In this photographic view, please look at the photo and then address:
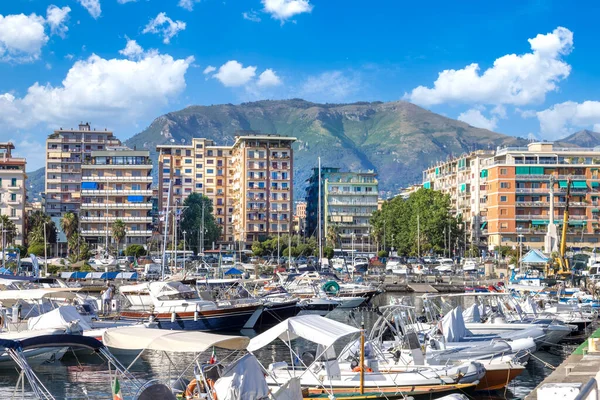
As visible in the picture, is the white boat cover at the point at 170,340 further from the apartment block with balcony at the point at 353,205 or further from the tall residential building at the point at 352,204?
the apartment block with balcony at the point at 353,205

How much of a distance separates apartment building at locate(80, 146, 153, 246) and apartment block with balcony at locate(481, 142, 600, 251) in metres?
59.1

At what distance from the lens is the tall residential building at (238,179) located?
148500mm

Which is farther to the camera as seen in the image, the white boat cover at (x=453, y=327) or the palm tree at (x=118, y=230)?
the palm tree at (x=118, y=230)

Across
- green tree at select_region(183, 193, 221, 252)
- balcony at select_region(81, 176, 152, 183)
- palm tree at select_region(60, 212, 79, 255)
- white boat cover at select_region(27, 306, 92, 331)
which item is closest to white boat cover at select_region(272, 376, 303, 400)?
white boat cover at select_region(27, 306, 92, 331)

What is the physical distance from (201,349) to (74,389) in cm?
1478

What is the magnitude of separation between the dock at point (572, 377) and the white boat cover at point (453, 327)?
369 inches

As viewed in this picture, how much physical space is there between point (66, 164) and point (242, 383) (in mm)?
143351

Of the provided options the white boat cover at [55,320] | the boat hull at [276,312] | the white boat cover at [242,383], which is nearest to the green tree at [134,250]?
the boat hull at [276,312]

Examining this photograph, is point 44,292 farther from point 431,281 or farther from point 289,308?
point 431,281

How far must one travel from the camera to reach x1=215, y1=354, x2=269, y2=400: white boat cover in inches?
798

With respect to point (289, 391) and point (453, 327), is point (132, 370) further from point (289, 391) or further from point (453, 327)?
point (289, 391)

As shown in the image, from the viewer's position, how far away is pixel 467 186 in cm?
15088

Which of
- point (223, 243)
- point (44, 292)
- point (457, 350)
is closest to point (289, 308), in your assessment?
point (44, 292)

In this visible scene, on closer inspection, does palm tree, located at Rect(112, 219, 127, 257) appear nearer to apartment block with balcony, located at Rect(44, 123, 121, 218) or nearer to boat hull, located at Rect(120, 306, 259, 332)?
apartment block with balcony, located at Rect(44, 123, 121, 218)
